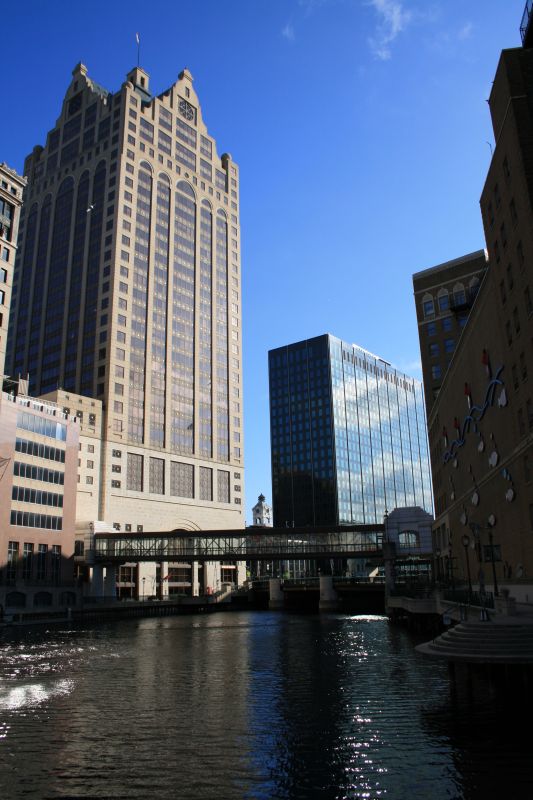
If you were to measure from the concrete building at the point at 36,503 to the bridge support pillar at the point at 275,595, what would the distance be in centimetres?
4280

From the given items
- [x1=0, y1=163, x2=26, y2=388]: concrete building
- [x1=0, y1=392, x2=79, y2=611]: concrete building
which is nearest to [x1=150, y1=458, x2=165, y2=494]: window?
[x1=0, y1=392, x2=79, y2=611]: concrete building

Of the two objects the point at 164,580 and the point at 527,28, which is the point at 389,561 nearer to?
the point at 164,580

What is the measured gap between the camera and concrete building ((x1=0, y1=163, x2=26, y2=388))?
9594 centimetres

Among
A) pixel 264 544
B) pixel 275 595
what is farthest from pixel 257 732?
pixel 275 595

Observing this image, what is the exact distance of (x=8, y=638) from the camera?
65.6m

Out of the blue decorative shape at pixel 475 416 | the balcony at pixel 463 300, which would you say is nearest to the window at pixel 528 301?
the blue decorative shape at pixel 475 416

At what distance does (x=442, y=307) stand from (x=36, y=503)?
7418 cm

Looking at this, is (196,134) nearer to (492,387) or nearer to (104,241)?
(104,241)

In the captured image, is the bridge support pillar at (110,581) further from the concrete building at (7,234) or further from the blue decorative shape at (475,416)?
the blue decorative shape at (475,416)

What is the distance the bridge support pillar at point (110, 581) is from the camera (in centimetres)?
12281

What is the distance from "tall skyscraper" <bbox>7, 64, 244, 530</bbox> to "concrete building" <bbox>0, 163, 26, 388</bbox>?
1717 inches

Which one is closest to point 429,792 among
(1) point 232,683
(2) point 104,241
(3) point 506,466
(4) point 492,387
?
(1) point 232,683

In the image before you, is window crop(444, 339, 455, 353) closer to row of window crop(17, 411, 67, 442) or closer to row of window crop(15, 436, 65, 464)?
row of window crop(17, 411, 67, 442)

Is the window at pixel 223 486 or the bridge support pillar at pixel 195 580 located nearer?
the bridge support pillar at pixel 195 580
